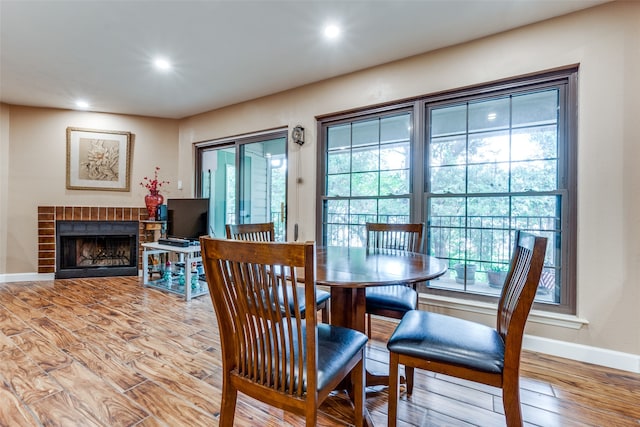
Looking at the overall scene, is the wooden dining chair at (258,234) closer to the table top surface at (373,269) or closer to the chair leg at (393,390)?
the table top surface at (373,269)

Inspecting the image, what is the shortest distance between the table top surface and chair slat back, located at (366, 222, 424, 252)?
26 cm

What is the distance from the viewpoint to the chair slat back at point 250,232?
2.18 m

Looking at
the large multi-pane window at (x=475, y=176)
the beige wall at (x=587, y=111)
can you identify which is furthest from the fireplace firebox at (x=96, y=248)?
the large multi-pane window at (x=475, y=176)

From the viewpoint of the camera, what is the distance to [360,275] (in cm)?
132

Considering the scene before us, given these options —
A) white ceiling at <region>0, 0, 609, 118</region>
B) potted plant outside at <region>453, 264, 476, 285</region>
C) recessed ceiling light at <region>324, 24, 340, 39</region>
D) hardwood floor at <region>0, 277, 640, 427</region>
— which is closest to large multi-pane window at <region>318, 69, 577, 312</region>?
potted plant outside at <region>453, 264, 476, 285</region>

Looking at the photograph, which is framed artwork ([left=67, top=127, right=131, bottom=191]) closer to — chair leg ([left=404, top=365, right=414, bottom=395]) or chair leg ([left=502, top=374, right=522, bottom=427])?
chair leg ([left=404, top=365, right=414, bottom=395])

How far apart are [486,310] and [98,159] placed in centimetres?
549

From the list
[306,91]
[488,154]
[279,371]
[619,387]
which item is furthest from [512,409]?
[306,91]

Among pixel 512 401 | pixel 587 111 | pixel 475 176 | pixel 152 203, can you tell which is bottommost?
pixel 512 401

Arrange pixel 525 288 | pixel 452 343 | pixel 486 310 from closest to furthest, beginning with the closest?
pixel 525 288
pixel 452 343
pixel 486 310

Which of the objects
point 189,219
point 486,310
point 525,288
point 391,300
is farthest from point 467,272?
point 189,219

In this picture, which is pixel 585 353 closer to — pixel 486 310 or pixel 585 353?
pixel 585 353

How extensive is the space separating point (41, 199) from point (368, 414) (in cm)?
531

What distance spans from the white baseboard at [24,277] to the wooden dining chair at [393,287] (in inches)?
188
